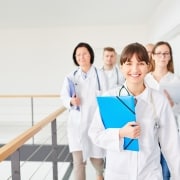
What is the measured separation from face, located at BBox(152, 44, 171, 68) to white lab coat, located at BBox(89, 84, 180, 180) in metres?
1.00

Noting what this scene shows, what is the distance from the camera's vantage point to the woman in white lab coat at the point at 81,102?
251cm

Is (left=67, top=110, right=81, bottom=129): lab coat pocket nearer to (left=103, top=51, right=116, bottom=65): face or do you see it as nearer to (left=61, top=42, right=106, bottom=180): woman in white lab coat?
(left=61, top=42, right=106, bottom=180): woman in white lab coat

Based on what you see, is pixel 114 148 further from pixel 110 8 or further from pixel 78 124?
pixel 110 8

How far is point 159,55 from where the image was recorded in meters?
2.38

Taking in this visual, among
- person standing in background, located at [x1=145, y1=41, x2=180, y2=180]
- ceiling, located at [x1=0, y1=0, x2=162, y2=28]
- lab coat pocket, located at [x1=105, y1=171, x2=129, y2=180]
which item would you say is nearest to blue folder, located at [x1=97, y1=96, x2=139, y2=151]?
lab coat pocket, located at [x1=105, y1=171, x2=129, y2=180]

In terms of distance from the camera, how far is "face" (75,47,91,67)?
99.3 inches

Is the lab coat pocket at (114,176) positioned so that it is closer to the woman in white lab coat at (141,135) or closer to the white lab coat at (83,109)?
the woman in white lab coat at (141,135)

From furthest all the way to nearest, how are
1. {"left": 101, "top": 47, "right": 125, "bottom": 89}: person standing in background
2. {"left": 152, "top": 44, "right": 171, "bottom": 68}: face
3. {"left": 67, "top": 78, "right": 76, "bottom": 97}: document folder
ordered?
{"left": 101, "top": 47, "right": 125, "bottom": 89}: person standing in background < {"left": 67, "top": 78, "right": 76, "bottom": 97}: document folder < {"left": 152, "top": 44, "right": 171, "bottom": 68}: face

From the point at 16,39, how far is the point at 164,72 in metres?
5.65

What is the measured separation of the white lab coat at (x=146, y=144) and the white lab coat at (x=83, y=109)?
3.54ft

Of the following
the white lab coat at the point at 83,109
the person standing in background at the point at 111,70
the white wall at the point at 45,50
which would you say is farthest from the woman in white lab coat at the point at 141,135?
the white wall at the point at 45,50

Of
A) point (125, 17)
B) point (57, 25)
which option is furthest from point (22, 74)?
point (125, 17)

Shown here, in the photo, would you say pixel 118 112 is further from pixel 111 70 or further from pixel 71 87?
pixel 111 70

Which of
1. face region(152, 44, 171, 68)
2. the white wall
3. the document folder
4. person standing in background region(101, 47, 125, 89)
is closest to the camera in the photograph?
face region(152, 44, 171, 68)
